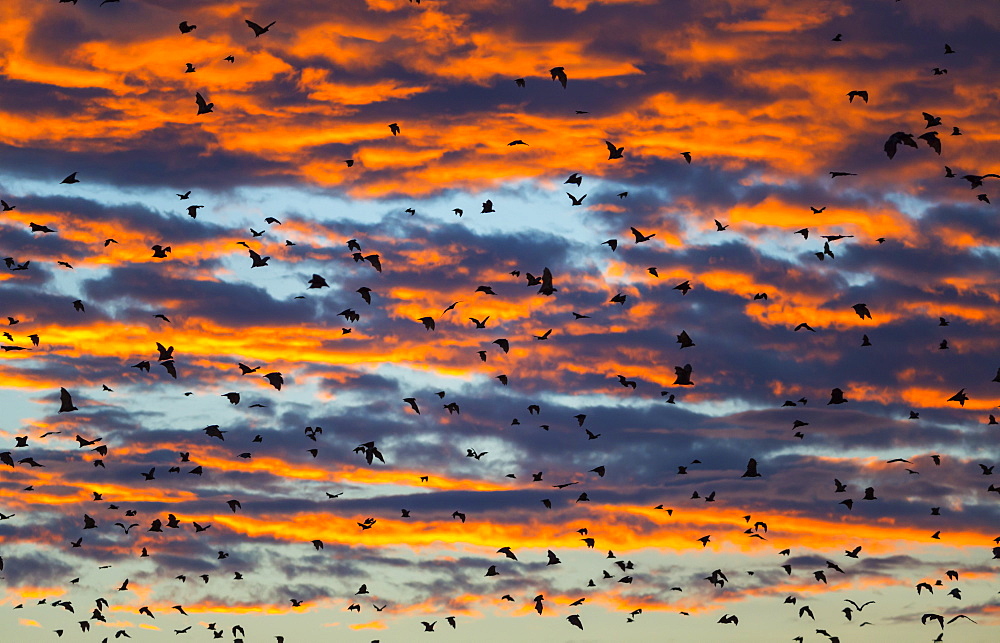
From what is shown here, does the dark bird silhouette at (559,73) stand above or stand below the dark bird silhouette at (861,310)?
above

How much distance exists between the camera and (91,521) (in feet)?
227

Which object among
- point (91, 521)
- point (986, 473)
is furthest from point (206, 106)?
point (986, 473)

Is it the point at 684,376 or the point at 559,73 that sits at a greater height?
the point at 559,73

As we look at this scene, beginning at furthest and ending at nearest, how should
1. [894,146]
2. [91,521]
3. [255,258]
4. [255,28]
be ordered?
[91,521]
[255,258]
[255,28]
[894,146]

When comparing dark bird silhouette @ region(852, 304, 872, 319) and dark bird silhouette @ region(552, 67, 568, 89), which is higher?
dark bird silhouette @ region(552, 67, 568, 89)

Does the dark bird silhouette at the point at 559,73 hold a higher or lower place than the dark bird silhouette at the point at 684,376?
higher

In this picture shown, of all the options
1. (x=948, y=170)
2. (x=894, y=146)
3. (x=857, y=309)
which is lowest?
(x=857, y=309)

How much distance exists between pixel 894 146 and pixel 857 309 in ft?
78.4

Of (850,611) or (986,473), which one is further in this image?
(850,611)

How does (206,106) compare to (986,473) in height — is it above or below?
above

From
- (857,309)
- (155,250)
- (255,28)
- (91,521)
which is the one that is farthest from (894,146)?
(91,521)

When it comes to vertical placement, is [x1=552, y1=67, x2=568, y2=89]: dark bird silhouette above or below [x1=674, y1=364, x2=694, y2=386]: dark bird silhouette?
above

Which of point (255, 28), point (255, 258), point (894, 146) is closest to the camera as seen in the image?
point (894, 146)

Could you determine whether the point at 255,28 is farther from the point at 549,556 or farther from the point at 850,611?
the point at 850,611
